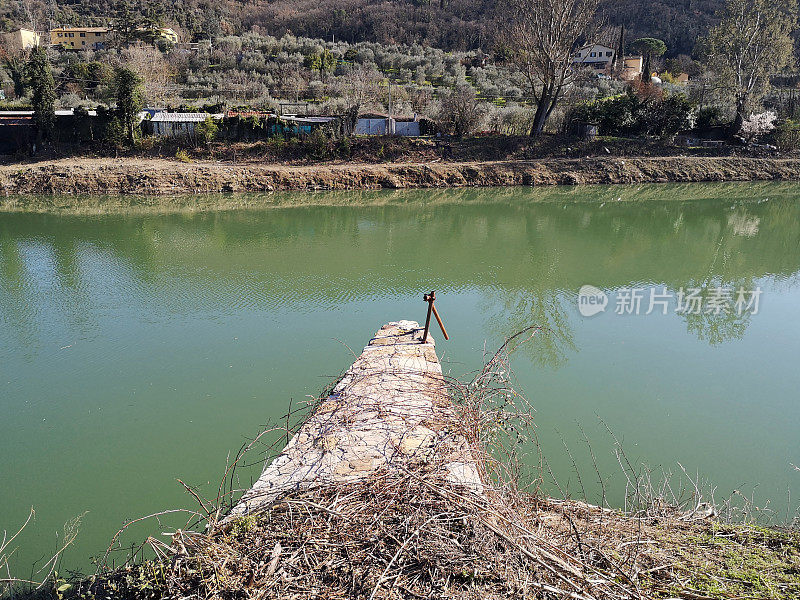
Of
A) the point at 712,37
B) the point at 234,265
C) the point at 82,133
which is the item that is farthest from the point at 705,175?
the point at 82,133

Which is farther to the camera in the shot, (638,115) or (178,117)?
(638,115)

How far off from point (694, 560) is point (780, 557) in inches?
26.5

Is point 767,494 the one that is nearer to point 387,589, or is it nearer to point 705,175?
point 387,589

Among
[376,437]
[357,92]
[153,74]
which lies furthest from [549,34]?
[376,437]

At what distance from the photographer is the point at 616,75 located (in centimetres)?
3769

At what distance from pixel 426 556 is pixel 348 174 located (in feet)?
59.2

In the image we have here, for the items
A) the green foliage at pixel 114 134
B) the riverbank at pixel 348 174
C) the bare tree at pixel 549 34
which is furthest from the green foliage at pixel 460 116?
the green foliage at pixel 114 134

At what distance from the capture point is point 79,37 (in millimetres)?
45594

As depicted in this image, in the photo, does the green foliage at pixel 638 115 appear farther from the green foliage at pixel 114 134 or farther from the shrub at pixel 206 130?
the green foliage at pixel 114 134

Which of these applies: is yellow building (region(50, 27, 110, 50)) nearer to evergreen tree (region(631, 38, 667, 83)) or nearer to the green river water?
the green river water

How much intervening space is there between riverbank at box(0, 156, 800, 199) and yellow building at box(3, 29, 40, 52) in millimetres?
29018

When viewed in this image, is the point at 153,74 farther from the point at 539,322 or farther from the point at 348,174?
the point at 539,322

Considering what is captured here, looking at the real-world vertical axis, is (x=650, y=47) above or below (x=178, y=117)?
above

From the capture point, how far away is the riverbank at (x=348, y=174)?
18016 millimetres
